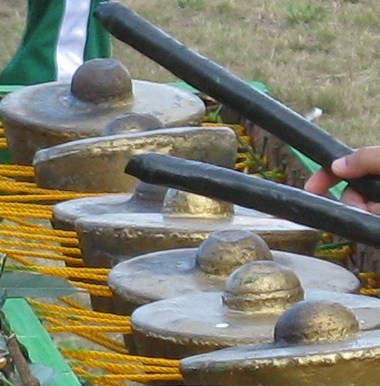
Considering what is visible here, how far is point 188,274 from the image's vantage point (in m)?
1.37

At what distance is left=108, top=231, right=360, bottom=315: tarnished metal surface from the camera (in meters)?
1.33

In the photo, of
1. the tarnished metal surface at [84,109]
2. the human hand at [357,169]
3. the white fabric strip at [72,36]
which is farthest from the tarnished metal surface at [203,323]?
the white fabric strip at [72,36]

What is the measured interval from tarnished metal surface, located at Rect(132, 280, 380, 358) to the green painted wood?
0.08m

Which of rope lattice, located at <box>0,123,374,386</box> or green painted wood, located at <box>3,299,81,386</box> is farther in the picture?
rope lattice, located at <box>0,123,374,386</box>

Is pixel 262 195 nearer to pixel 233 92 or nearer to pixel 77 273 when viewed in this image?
pixel 77 273

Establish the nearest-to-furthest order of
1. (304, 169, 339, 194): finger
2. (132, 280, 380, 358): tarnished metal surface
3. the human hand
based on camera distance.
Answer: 1. (132, 280, 380, 358): tarnished metal surface
2. the human hand
3. (304, 169, 339, 194): finger

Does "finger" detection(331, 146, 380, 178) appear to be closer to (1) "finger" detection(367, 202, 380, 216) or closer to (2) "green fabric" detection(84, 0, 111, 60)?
(1) "finger" detection(367, 202, 380, 216)

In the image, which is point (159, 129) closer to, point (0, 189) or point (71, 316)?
point (0, 189)

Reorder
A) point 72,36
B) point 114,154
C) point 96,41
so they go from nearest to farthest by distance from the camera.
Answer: point 114,154 < point 72,36 < point 96,41

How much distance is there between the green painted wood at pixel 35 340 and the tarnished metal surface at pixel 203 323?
0.08 meters

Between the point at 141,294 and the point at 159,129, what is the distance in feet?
1.41

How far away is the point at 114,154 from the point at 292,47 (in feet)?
13.2

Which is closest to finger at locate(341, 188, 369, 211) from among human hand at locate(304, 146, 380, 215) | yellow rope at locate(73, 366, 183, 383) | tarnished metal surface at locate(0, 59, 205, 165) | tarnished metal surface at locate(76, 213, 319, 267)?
human hand at locate(304, 146, 380, 215)

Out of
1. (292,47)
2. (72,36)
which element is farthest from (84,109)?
(292,47)
